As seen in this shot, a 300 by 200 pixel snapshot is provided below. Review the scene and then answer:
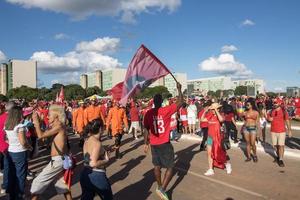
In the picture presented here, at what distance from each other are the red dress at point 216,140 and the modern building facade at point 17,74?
491 ft

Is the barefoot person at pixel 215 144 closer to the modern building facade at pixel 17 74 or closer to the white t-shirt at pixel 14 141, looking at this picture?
the white t-shirt at pixel 14 141

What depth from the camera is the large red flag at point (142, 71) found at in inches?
307

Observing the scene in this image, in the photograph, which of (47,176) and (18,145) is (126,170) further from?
(47,176)

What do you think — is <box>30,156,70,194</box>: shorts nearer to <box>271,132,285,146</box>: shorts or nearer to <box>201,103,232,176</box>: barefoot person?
<box>201,103,232,176</box>: barefoot person

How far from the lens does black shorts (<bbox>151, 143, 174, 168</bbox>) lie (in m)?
7.40

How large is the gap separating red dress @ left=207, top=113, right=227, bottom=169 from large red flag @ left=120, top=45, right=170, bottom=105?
2526 mm

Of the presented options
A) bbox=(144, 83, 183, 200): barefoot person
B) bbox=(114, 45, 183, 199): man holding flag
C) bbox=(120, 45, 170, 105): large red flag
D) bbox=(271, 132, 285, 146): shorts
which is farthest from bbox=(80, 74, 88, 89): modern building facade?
bbox=(144, 83, 183, 200): barefoot person

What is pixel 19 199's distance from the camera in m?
7.08

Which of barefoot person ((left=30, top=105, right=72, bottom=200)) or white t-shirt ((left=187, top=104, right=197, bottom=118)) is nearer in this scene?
barefoot person ((left=30, top=105, right=72, bottom=200))

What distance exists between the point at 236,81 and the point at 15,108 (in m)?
177

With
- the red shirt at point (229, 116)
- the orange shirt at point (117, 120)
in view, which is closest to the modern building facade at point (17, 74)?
the red shirt at point (229, 116)

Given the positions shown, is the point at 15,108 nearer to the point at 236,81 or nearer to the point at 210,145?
the point at 210,145

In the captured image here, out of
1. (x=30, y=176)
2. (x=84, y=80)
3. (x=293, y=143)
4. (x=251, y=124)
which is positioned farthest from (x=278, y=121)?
(x=84, y=80)

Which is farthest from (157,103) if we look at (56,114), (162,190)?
(56,114)
